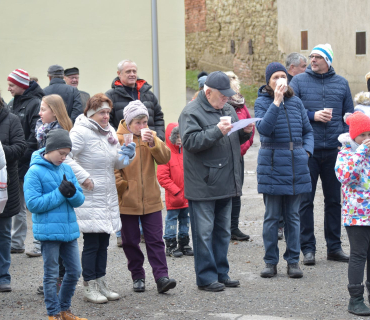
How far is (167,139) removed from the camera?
24.3ft

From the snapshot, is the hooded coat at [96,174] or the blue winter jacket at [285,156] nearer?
the hooded coat at [96,174]

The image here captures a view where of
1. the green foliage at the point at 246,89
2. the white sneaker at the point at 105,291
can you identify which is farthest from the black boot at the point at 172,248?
the green foliage at the point at 246,89

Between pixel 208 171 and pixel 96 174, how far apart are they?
1045 millimetres

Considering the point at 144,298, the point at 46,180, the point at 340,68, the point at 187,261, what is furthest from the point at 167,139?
the point at 340,68

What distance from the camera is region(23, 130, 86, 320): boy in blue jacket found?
15.1 ft

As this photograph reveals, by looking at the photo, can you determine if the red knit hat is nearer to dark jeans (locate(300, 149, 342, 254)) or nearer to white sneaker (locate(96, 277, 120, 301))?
dark jeans (locate(300, 149, 342, 254))

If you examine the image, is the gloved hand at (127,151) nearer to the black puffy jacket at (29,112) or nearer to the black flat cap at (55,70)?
the black puffy jacket at (29,112)

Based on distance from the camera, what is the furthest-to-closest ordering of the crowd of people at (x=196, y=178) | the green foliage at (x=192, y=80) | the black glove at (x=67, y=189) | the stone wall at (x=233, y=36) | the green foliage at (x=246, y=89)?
the green foliage at (x=192, y=80) < the stone wall at (x=233, y=36) < the green foliage at (x=246, y=89) < the crowd of people at (x=196, y=178) < the black glove at (x=67, y=189)

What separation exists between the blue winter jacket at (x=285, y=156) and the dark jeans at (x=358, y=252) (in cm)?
112

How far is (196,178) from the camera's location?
18.7ft

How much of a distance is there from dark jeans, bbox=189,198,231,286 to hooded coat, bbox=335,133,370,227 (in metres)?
1.23

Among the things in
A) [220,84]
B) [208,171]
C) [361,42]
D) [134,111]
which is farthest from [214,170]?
[361,42]

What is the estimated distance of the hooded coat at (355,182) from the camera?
494cm

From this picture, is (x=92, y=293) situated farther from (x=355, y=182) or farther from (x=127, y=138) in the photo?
(x=355, y=182)
